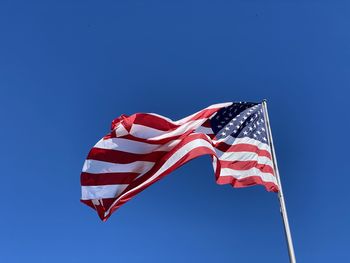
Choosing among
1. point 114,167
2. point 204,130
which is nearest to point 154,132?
point 114,167

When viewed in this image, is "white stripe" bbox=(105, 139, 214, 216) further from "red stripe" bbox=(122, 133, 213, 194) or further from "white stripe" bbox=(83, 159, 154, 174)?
"white stripe" bbox=(83, 159, 154, 174)

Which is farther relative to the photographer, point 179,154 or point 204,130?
point 204,130

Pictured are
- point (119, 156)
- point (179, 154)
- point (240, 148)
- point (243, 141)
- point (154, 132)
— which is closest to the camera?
point (179, 154)

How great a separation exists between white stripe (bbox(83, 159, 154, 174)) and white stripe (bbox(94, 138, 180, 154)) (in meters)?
0.33

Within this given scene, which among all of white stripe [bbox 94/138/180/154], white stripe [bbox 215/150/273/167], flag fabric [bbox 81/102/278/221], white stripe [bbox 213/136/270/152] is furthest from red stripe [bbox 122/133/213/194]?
white stripe [bbox 213/136/270/152]

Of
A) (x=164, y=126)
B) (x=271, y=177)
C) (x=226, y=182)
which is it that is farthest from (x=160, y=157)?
(x=271, y=177)

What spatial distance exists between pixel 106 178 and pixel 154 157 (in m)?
1.31

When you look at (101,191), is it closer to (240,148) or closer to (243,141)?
(240,148)

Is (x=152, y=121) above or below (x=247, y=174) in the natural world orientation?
above

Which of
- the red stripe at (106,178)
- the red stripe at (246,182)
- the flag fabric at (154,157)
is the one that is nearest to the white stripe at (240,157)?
the flag fabric at (154,157)

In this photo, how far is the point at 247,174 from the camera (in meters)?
11.1

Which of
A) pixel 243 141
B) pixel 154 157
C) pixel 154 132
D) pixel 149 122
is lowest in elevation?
pixel 154 157

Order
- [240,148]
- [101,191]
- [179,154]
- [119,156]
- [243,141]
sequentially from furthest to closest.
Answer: [243,141] < [240,148] < [119,156] < [101,191] < [179,154]

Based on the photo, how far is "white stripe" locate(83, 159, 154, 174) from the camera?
1069 cm
